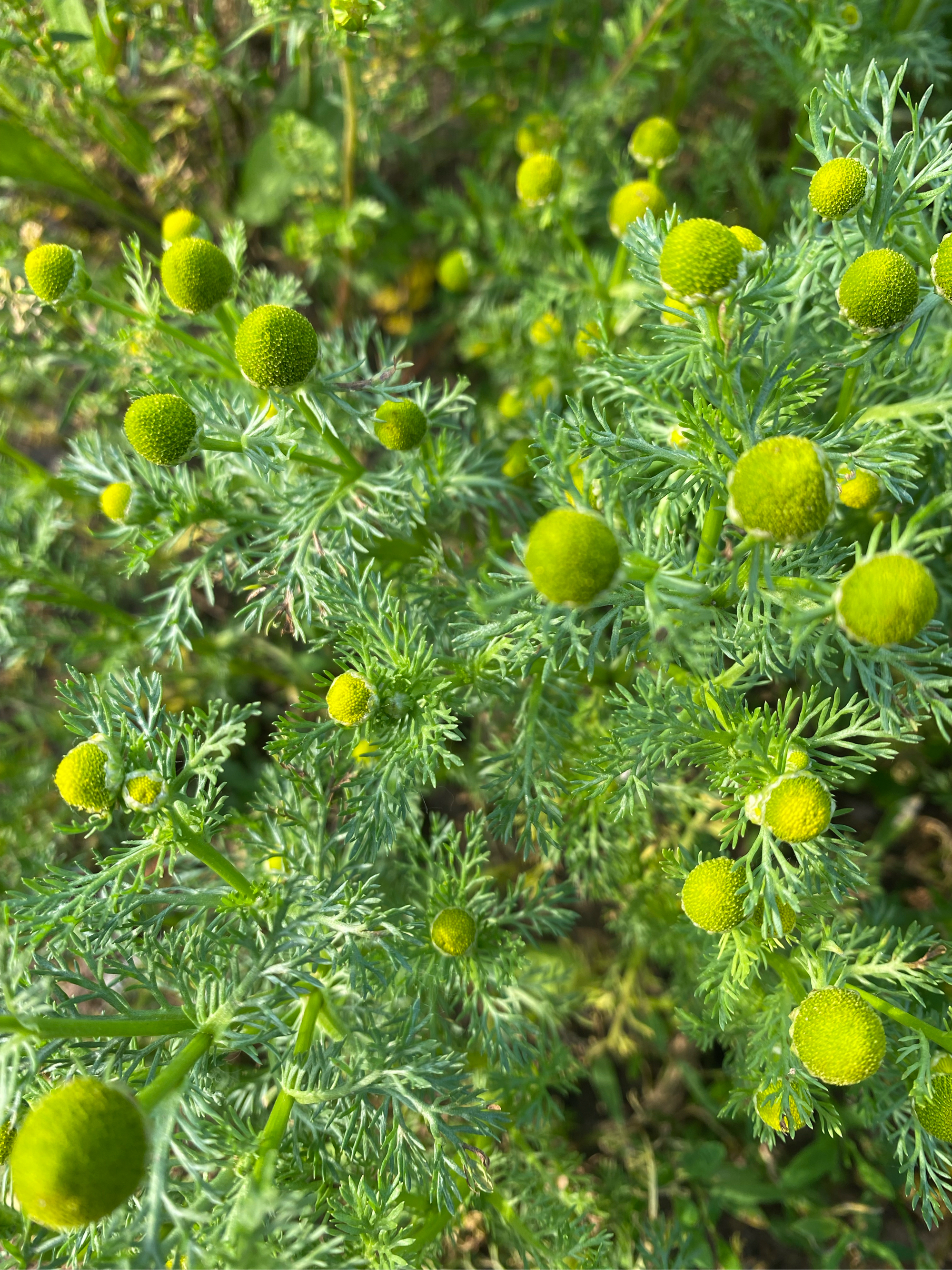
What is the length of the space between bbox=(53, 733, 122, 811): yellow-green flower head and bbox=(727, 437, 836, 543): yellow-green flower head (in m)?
1.36

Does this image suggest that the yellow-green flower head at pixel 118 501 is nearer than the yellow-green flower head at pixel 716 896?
No

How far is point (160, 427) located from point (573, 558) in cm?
95

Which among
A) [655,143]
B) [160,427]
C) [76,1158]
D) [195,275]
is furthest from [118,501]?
[655,143]

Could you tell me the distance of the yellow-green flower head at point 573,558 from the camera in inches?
54.4

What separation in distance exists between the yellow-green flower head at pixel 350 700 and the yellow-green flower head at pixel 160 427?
1.93 feet

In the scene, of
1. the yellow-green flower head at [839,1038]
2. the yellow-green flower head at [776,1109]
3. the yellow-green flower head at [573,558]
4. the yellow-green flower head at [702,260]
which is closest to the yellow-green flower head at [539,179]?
the yellow-green flower head at [702,260]

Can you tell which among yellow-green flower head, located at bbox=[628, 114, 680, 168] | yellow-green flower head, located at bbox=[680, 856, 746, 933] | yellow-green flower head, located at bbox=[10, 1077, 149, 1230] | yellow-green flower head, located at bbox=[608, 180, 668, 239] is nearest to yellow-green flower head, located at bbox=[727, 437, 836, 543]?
yellow-green flower head, located at bbox=[680, 856, 746, 933]

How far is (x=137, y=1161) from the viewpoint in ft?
4.39

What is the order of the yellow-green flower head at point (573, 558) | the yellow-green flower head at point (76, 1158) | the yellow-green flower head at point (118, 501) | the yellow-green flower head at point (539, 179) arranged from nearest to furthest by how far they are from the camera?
1. the yellow-green flower head at point (76, 1158)
2. the yellow-green flower head at point (573, 558)
3. the yellow-green flower head at point (118, 501)
4. the yellow-green flower head at point (539, 179)

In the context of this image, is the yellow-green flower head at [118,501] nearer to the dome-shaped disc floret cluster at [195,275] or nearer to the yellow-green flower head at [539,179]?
the dome-shaped disc floret cluster at [195,275]

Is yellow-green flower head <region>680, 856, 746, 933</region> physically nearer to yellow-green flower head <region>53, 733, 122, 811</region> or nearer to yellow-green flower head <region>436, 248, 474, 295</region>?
yellow-green flower head <region>53, 733, 122, 811</region>

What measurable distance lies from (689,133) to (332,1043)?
3767mm

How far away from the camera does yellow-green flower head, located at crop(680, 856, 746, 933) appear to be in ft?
5.65

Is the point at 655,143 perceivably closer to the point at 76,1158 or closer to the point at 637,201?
the point at 637,201
